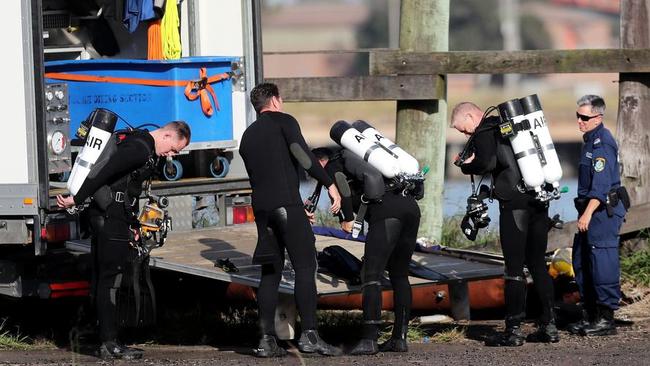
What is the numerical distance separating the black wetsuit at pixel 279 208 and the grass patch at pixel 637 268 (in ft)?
10.2

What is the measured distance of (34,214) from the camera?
8062 millimetres

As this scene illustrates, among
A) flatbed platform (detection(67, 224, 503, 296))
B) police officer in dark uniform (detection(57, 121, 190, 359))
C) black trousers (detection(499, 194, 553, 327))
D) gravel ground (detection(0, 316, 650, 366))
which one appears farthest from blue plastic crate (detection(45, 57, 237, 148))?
black trousers (detection(499, 194, 553, 327))

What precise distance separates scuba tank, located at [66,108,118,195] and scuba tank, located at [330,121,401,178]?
1.34 m

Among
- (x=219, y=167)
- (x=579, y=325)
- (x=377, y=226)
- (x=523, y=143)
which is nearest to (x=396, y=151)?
(x=377, y=226)

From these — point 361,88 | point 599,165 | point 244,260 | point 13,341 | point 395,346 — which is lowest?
point 13,341

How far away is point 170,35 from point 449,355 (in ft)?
11.3

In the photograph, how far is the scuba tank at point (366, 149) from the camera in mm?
7734

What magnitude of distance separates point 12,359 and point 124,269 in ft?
3.15

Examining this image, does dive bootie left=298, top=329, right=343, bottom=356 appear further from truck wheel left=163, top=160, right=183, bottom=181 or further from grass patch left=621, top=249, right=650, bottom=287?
grass patch left=621, top=249, right=650, bottom=287

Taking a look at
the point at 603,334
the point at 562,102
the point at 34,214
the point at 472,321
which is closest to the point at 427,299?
the point at 472,321

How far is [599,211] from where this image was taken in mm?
8406

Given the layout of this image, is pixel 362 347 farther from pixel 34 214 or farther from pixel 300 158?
pixel 34 214

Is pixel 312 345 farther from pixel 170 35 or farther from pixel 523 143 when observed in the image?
pixel 170 35

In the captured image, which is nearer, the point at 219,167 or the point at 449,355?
the point at 449,355
